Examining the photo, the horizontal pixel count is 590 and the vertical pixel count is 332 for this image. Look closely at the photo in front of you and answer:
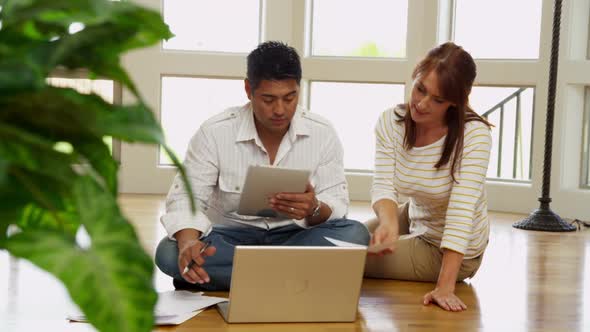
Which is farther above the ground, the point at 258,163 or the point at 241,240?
the point at 258,163

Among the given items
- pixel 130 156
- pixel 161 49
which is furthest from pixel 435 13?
pixel 130 156

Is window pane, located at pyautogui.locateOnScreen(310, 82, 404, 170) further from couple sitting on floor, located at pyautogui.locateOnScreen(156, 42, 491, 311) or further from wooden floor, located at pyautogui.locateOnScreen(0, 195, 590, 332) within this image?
couple sitting on floor, located at pyautogui.locateOnScreen(156, 42, 491, 311)

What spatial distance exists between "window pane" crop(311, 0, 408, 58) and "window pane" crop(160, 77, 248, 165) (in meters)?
0.63

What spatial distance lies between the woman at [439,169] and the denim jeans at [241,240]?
0.14m

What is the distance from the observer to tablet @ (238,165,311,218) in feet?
7.87

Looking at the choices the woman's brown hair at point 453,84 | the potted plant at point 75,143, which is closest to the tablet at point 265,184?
the woman's brown hair at point 453,84

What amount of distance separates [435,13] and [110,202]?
502 centimetres

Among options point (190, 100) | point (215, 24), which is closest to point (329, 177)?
point (190, 100)

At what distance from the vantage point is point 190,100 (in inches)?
→ 221

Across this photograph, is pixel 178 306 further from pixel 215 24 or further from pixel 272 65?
pixel 215 24

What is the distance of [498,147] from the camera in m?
5.30

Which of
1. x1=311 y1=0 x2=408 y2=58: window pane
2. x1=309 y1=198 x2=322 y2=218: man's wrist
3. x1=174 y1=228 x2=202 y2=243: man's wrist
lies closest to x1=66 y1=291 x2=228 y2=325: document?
x1=174 y1=228 x2=202 y2=243: man's wrist

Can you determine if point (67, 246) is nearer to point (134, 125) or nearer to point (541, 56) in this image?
point (134, 125)

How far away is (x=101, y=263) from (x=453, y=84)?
2229 mm
